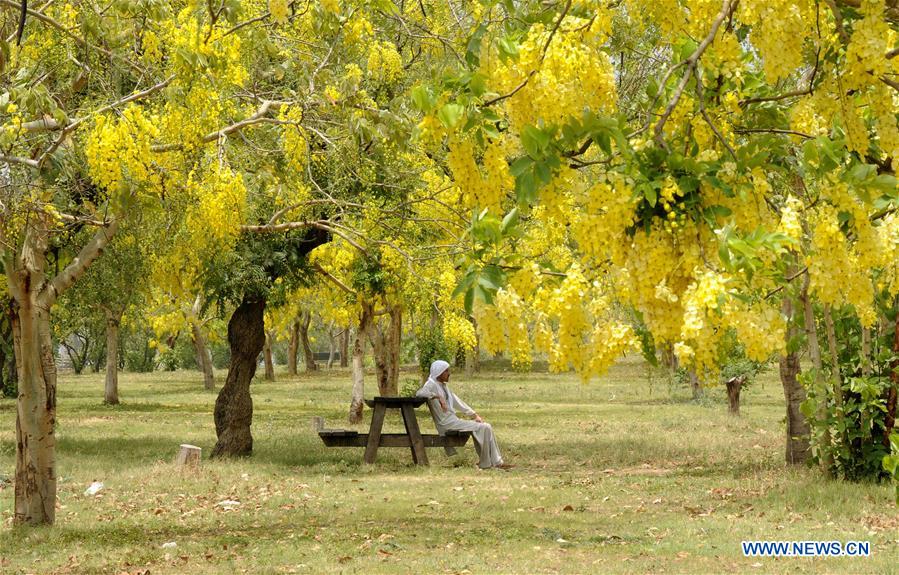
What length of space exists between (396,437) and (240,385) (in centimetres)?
212

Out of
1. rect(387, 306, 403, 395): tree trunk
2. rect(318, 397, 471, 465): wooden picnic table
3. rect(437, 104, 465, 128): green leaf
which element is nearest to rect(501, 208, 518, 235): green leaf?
rect(437, 104, 465, 128): green leaf

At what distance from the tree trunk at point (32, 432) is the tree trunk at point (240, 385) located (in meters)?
5.38

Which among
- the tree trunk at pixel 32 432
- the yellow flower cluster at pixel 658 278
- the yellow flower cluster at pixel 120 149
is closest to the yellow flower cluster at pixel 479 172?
the yellow flower cluster at pixel 658 278

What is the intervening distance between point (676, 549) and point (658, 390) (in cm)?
2483

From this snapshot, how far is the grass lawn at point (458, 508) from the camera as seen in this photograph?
700cm

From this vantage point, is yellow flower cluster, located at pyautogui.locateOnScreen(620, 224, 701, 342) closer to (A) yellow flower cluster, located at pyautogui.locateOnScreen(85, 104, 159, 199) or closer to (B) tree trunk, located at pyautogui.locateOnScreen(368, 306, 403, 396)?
(A) yellow flower cluster, located at pyautogui.locateOnScreen(85, 104, 159, 199)

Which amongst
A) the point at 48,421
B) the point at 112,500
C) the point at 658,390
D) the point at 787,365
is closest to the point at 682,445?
the point at 787,365

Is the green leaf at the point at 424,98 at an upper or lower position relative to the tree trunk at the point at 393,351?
upper

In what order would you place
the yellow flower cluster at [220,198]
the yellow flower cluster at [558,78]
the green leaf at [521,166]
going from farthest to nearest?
the yellow flower cluster at [220,198]
the yellow flower cluster at [558,78]
the green leaf at [521,166]

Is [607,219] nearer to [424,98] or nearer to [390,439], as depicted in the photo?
[424,98]

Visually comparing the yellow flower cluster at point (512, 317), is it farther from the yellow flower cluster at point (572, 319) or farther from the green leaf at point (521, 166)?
the green leaf at point (521, 166)

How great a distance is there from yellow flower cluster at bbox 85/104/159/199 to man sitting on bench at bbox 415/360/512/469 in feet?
21.0

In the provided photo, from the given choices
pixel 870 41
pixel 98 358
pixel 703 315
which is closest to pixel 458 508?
pixel 870 41

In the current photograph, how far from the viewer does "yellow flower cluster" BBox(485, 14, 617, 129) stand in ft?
13.4
